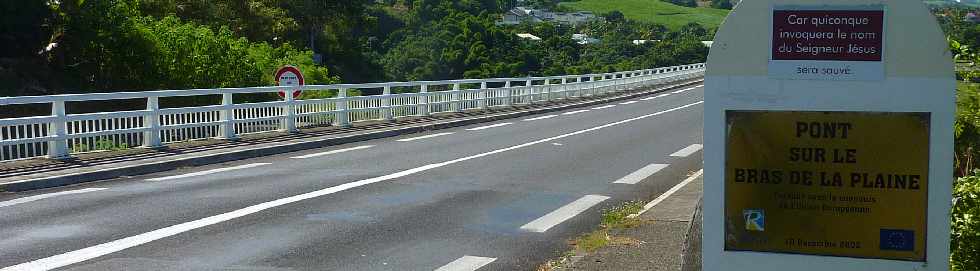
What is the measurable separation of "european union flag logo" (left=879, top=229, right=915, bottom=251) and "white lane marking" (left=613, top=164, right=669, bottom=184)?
10.3m

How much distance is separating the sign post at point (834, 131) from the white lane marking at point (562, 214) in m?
6.08

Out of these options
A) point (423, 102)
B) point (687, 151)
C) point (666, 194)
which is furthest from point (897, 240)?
point (423, 102)

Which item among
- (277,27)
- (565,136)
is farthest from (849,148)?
(277,27)

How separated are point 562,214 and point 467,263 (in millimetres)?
2974

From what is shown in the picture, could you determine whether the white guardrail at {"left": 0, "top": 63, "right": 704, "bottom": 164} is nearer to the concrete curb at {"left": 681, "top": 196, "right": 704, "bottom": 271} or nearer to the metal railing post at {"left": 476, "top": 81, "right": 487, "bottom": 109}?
the metal railing post at {"left": 476, "top": 81, "right": 487, "bottom": 109}

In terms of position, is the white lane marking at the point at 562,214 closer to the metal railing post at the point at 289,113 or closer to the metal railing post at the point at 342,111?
the metal railing post at the point at 289,113

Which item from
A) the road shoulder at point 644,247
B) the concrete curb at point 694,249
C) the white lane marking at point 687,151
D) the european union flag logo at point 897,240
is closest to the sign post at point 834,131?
the european union flag logo at point 897,240

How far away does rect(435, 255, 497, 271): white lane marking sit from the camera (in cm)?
809

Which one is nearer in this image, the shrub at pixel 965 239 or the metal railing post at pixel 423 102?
the shrub at pixel 965 239

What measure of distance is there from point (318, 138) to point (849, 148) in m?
17.7

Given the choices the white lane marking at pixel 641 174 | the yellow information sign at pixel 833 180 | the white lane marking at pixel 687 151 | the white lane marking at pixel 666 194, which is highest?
the yellow information sign at pixel 833 180

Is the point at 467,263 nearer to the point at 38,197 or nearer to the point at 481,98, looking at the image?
the point at 38,197

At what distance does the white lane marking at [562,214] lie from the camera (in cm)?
1031

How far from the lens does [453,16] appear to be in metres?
149
